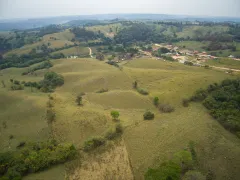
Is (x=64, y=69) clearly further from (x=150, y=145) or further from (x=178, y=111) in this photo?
(x=150, y=145)

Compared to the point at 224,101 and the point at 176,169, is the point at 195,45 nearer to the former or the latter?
the point at 224,101

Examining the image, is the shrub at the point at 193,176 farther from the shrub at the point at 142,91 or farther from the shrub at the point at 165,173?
the shrub at the point at 142,91

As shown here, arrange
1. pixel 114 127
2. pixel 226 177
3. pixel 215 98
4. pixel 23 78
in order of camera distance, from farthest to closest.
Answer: pixel 23 78 < pixel 215 98 < pixel 114 127 < pixel 226 177

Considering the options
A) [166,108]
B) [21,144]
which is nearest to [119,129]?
[166,108]

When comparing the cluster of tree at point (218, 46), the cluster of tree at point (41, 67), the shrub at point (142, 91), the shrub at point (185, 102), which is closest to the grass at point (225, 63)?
the cluster of tree at point (218, 46)

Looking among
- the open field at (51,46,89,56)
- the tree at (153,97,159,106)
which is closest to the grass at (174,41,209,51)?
the open field at (51,46,89,56)

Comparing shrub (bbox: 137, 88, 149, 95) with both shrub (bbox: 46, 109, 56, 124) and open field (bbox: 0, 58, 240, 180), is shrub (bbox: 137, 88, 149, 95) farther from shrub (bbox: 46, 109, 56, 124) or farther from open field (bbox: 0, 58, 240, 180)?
shrub (bbox: 46, 109, 56, 124)

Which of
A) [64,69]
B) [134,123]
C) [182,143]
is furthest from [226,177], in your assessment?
[64,69]

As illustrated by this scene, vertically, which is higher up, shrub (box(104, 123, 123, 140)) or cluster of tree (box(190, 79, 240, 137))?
cluster of tree (box(190, 79, 240, 137))
